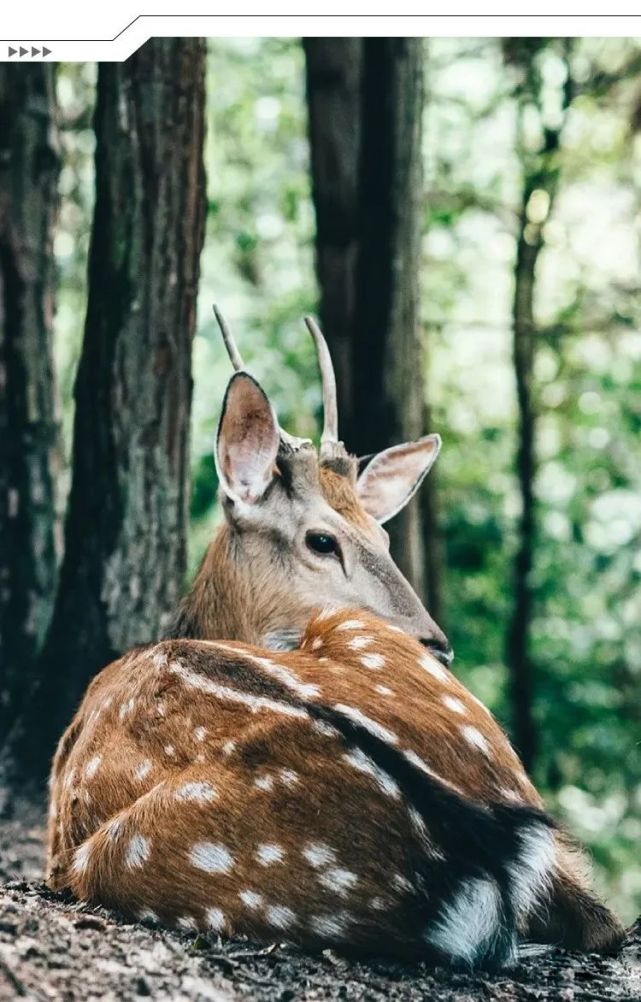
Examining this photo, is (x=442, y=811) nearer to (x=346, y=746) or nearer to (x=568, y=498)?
(x=346, y=746)

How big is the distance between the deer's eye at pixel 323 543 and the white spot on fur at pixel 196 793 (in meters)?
1.48

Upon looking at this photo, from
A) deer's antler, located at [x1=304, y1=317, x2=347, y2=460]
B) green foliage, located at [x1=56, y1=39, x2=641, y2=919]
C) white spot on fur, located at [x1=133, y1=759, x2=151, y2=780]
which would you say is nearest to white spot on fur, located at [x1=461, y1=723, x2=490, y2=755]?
Answer: white spot on fur, located at [x1=133, y1=759, x2=151, y2=780]

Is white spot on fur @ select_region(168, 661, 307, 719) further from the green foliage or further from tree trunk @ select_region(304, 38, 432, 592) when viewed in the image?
the green foliage

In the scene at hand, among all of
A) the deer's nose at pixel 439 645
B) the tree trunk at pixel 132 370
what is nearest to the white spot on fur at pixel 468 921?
the deer's nose at pixel 439 645

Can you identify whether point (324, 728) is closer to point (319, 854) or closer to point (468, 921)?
point (319, 854)

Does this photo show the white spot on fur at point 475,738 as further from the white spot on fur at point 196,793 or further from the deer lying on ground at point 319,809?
the white spot on fur at point 196,793

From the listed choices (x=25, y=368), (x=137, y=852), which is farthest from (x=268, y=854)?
(x=25, y=368)

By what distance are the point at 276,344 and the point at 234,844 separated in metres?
6.60

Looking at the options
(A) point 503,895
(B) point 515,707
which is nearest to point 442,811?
(A) point 503,895

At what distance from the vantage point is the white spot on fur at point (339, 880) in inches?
107

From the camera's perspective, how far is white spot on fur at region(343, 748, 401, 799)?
2.78 m

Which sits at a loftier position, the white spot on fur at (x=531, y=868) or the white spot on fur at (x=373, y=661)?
the white spot on fur at (x=373, y=661)

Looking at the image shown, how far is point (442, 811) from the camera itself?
108 inches

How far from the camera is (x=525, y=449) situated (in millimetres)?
9320
